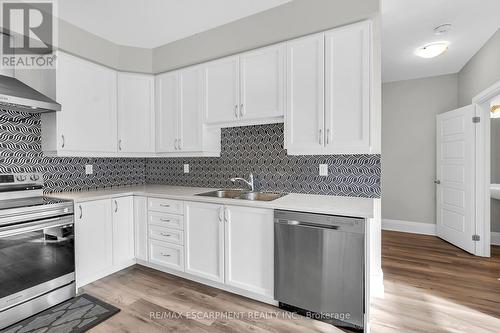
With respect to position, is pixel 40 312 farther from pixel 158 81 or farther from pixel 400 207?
pixel 400 207

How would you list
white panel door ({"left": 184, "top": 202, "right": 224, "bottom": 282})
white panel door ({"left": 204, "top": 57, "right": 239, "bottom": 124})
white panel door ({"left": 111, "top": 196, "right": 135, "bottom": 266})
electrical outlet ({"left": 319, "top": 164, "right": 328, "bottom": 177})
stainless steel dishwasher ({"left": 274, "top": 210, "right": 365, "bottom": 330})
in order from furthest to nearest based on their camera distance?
white panel door ({"left": 111, "top": 196, "right": 135, "bottom": 266}) < white panel door ({"left": 204, "top": 57, "right": 239, "bottom": 124}) < electrical outlet ({"left": 319, "top": 164, "right": 328, "bottom": 177}) < white panel door ({"left": 184, "top": 202, "right": 224, "bottom": 282}) < stainless steel dishwasher ({"left": 274, "top": 210, "right": 365, "bottom": 330})

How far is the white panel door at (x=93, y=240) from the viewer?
7.95ft

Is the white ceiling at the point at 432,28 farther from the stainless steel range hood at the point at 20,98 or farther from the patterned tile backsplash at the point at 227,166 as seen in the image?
the stainless steel range hood at the point at 20,98

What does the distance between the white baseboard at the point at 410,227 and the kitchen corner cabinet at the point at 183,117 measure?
3.50 m

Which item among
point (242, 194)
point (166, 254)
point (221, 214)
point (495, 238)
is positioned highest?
point (242, 194)

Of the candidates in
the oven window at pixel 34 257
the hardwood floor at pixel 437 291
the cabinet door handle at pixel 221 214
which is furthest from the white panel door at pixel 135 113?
the hardwood floor at pixel 437 291

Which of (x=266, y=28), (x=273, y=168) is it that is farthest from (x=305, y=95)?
(x=273, y=168)

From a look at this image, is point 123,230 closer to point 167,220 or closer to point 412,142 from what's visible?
point 167,220

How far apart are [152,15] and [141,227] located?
2.22m

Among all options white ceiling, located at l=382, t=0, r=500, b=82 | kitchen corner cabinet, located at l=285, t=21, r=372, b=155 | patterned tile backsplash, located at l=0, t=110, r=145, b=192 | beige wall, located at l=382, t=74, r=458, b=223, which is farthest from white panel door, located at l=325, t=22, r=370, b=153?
beige wall, located at l=382, t=74, r=458, b=223

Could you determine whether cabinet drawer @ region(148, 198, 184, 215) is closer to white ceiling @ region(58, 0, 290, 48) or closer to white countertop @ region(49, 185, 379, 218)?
white countertop @ region(49, 185, 379, 218)

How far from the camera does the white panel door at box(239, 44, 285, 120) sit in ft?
7.77

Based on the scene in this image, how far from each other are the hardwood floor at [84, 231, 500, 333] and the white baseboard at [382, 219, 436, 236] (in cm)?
121

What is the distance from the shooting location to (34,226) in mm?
2066
